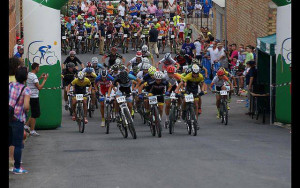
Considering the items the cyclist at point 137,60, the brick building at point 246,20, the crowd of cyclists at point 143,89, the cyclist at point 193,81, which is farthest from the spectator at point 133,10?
the cyclist at point 193,81

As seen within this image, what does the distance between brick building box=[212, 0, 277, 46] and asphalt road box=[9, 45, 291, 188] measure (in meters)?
10.3

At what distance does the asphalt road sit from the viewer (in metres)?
12.2

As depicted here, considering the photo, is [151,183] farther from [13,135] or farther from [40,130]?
[40,130]

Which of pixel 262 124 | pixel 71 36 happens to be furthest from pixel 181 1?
pixel 262 124

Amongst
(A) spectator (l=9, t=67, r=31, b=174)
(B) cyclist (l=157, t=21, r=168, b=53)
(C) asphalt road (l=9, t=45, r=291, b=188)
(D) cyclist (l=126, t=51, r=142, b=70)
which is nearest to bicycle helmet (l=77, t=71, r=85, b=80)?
(C) asphalt road (l=9, t=45, r=291, b=188)

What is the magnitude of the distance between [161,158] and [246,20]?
21597mm

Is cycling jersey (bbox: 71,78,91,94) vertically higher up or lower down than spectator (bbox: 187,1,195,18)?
lower down

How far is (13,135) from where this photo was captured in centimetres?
1306

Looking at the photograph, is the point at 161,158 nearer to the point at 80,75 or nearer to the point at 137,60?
the point at 80,75

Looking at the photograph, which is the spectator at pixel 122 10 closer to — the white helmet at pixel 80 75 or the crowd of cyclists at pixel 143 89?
the crowd of cyclists at pixel 143 89

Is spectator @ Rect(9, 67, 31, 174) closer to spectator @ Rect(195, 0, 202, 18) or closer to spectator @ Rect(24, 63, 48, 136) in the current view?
spectator @ Rect(24, 63, 48, 136)

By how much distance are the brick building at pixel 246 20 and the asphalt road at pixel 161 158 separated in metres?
10.3
